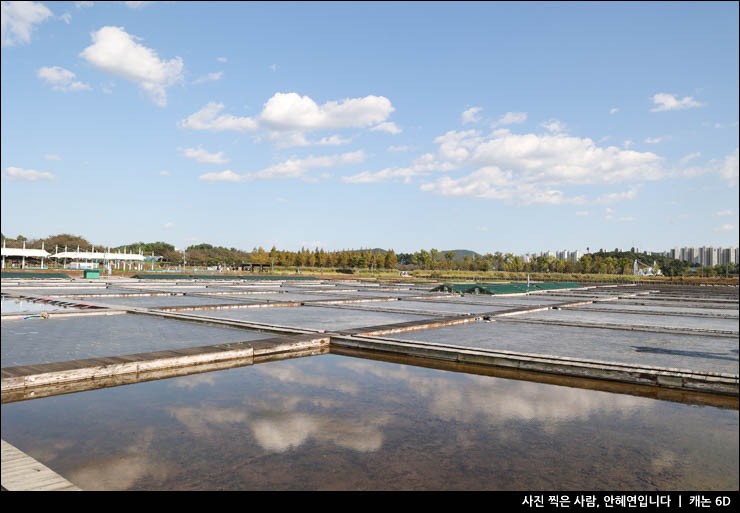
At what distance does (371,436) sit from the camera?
17.3ft

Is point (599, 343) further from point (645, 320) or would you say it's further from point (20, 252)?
point (20, 252)

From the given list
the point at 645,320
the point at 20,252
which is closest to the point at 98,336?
the point at 645,320

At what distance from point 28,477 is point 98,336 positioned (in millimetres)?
7653

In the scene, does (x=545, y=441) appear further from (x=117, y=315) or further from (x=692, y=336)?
(x=117, y=315)

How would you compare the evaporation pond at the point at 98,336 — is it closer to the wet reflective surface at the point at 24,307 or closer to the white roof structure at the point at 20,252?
the wet reflective surface at the point at 24,307

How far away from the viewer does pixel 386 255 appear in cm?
9344

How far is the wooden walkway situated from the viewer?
11.7 feet

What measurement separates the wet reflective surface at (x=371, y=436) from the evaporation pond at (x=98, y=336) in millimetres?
2238

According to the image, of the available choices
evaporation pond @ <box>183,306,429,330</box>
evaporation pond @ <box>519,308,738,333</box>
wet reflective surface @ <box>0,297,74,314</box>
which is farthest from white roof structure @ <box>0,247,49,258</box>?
evaporation pond @ <box>519,308,738,333</box>

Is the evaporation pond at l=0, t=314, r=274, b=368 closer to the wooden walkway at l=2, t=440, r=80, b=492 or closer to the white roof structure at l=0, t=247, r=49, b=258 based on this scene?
the wooden walkway at l=2, t=440, r=80, b=492
